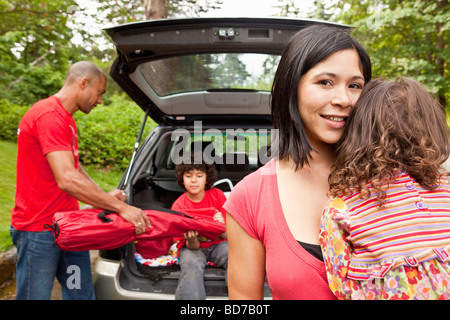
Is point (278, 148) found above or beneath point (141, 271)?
above

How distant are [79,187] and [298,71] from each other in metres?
1.61

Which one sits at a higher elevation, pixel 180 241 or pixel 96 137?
pixel 180 241

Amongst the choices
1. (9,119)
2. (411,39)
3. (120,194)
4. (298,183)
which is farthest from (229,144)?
(411,39)

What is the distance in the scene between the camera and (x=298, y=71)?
3.50 feet

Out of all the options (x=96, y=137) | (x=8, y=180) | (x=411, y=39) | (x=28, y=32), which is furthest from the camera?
(x=411, y=39)

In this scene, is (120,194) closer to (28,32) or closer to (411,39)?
(28,32)

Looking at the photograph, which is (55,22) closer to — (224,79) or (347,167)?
(224,79)

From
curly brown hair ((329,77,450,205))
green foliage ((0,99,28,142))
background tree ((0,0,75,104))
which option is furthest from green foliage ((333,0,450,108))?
curly brown hair ((329,77,450,205))

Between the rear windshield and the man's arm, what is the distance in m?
0.86

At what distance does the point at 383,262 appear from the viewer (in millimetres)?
855

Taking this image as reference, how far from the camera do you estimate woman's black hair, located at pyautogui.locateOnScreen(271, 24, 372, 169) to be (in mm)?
1057

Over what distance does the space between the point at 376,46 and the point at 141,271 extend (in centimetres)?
1109

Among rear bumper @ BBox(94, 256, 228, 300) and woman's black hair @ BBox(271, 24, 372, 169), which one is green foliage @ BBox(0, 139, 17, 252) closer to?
rear bumper @ BBox(94, 256, 228, 300)

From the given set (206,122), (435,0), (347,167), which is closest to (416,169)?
(347,167)
